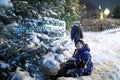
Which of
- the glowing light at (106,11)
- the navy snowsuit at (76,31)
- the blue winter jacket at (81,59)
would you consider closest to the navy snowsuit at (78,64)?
the blue winter jacket at (81,59)

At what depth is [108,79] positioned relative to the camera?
9.10 metres

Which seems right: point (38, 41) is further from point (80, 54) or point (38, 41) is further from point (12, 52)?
point (80, 54)

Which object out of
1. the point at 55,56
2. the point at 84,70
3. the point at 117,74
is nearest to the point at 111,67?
the point at 117,74

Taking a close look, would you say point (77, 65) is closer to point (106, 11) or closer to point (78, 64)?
point (78, 64)

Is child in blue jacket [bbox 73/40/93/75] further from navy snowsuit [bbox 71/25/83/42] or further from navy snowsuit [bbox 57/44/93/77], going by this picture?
navy snowsuit [bbox 71/25/83/42]

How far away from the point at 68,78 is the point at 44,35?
2.04 m

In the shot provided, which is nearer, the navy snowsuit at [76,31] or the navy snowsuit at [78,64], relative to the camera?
the navy snowsuit at [78,64]

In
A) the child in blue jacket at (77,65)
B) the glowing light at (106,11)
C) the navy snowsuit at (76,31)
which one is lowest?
the glowing light at (106,11)

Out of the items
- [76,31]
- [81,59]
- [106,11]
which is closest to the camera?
[81,59]

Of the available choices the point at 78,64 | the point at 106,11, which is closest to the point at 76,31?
the point at 78,64

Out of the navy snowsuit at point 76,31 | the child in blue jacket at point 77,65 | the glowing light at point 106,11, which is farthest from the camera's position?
the glowing light at point 106,11

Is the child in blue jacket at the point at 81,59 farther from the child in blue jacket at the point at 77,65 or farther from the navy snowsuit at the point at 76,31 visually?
the navy snowsuit at the point at 76,31

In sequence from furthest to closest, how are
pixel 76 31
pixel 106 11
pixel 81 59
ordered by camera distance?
1. pixel 106 11
2. pixel 76 31
3. pixel 81 59

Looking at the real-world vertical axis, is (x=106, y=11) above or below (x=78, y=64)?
below
